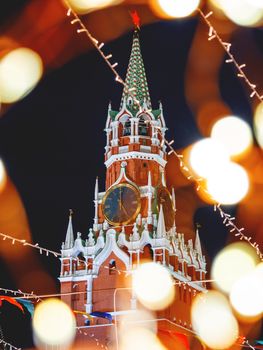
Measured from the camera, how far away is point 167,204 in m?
43.8

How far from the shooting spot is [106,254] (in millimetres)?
42281

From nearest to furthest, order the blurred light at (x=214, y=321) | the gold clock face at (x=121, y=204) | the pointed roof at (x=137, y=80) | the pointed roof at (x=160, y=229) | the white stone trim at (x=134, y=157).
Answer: the pointed roof at (x=160, y=229) < the blurred light at (x=214, y=321) < the gold clock face at (x=121, y=204) < the white stone trim at (x=134, y=157) < the pointed roof at (x=137, y=80)

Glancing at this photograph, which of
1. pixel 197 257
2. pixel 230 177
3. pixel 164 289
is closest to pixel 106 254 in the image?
pixel 164 289

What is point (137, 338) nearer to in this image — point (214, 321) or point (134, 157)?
point (214, 321)

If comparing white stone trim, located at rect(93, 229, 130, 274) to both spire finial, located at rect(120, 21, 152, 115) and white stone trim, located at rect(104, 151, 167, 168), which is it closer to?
white stone trim, located at rect(104, 151, 167, 168)

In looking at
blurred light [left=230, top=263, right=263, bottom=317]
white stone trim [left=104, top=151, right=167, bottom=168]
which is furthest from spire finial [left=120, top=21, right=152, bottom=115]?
Answer: blurred light [left=230, top=263, right=263, bottom=317]

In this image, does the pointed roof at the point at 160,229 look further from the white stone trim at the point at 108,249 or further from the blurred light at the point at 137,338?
the blurred light at the point at 137,338

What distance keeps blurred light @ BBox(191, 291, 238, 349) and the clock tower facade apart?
2.02ft

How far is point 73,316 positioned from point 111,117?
37.0ft

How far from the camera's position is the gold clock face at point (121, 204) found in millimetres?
42875

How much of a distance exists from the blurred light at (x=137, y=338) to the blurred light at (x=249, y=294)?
495 centimetres

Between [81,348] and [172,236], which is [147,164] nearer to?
[172,236]

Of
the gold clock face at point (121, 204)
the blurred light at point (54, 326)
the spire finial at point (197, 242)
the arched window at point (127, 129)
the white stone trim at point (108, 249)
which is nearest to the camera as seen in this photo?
the blurred light at point (54, 326)

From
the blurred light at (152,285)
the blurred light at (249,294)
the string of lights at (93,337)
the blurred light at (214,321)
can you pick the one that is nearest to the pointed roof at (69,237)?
the blurred light at (152,285)
